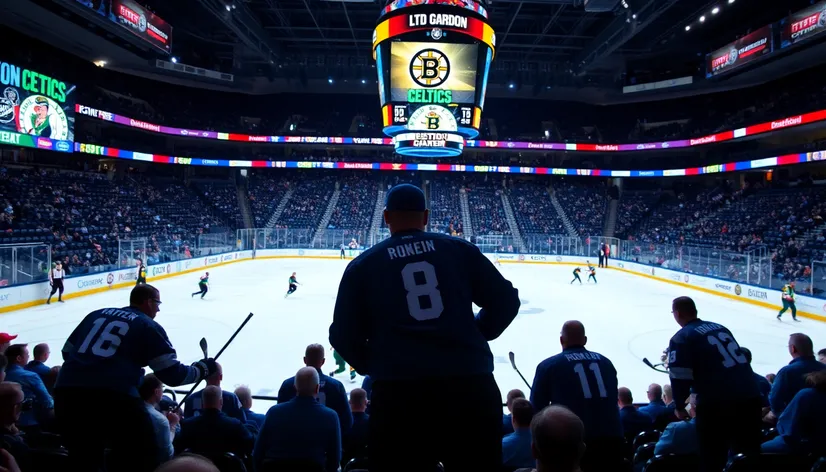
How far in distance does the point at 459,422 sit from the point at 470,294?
519mm

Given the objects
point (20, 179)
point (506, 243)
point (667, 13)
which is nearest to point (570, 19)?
point (667, 13)

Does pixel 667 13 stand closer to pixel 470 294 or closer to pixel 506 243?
pixel 506 243

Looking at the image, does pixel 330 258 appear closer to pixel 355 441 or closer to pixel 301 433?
pixel 355 441

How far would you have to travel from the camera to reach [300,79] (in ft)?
140

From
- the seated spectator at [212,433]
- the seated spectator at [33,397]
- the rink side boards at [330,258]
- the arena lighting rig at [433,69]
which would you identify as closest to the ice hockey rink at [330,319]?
the rink side boards at [330,258]

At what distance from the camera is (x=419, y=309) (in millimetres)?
2014

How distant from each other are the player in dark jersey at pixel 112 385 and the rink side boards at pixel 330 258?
15329 mm

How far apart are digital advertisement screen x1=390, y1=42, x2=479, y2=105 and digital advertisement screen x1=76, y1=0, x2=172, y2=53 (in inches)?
585

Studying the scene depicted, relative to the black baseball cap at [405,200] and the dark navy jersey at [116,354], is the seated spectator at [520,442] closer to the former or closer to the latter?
the black baseball cap at [405,200]

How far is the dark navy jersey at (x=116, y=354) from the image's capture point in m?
3.26

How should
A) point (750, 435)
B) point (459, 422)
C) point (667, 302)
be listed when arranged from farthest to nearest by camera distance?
point (667, 302) < point (750, 435) < point (459, 422)

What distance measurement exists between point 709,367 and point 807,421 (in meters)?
0.72

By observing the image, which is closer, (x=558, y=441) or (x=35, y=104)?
(x=558, y=441)

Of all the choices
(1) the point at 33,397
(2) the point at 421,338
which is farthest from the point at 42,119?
(2) the point at 421,338
